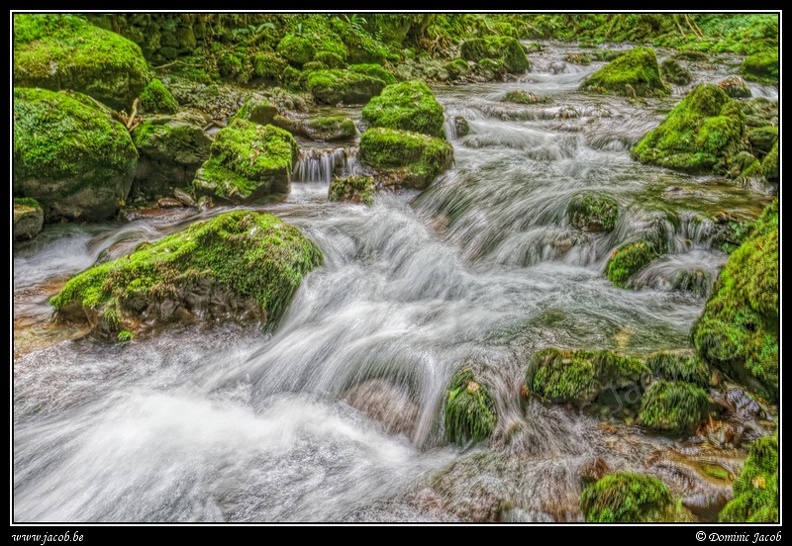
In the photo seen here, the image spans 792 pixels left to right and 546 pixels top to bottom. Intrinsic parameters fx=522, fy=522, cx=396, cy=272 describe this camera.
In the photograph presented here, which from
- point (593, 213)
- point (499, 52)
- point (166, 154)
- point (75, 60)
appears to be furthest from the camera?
point (499, 52)

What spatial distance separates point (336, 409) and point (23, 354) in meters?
2.90

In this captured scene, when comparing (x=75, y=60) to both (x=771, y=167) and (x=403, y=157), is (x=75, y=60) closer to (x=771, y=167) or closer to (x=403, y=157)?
(x=403, y=157)

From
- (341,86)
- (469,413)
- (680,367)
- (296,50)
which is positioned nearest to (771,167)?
(680,367)

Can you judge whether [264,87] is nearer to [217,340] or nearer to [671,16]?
[217,340]

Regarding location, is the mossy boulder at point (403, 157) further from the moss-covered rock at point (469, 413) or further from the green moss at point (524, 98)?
the green moss at point (524, 98)

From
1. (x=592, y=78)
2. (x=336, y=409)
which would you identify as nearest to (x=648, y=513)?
(x=336, y=409)

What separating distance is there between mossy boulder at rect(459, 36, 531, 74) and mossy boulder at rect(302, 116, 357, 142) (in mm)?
11051

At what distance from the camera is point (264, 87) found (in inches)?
525

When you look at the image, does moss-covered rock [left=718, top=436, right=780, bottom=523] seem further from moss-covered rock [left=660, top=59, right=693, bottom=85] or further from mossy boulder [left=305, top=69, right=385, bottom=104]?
moss-covered rock [left=660, top=59, right=693, bottom=85]

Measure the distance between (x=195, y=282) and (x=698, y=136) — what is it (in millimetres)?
8581

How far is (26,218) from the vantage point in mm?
6441

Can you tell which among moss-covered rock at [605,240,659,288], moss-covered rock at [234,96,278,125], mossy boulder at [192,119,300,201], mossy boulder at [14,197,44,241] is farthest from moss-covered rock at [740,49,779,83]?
mossy boulder at [14,197,44,241]

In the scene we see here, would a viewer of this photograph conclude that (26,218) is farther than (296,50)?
No

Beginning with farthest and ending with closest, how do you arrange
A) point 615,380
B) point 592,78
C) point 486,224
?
point 592,78, point 486,224, point 615,380
